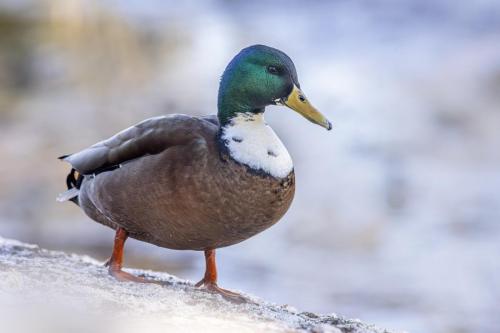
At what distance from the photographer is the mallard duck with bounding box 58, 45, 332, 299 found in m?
4.48

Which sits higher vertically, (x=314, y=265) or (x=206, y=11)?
(x=206, y=11)

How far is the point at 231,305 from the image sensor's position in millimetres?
4480

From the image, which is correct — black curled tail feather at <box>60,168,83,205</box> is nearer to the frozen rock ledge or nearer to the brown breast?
the frozen rock ledge

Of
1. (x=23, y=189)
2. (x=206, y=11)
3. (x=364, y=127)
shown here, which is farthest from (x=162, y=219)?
(x=206, y=11)

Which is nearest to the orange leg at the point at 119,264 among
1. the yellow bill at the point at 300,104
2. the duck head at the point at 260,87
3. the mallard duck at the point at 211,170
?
the mallard duck at the point at 211,170

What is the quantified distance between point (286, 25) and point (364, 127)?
7999mm

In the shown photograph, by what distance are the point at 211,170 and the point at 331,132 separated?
30.9ft

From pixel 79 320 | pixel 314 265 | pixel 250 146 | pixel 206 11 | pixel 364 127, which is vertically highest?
pixel 206 11

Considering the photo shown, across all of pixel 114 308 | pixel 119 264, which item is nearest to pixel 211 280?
pixel 119 264

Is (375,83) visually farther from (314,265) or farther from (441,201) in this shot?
(314,265)

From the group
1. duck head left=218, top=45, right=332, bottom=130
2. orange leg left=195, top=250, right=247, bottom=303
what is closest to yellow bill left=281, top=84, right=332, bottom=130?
duck head left=218, top=45, right=332, bottom=130

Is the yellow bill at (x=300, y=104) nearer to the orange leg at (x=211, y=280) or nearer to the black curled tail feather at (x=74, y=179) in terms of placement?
the orange leg at (x=211, y=280)

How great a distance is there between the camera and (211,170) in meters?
4.51

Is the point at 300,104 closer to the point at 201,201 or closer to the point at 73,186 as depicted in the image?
the point at 201,201
